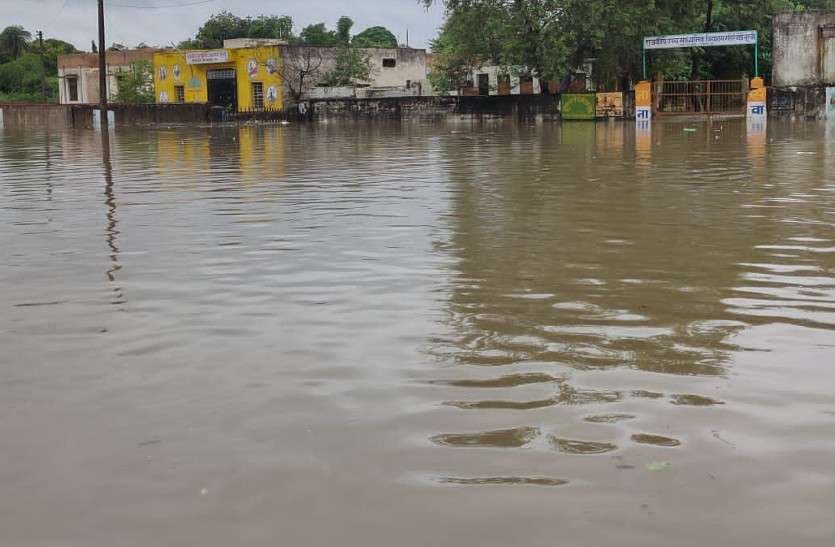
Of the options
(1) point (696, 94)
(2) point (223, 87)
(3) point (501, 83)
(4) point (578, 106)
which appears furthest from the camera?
(2) point (223, 87)

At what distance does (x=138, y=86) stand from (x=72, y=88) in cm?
870

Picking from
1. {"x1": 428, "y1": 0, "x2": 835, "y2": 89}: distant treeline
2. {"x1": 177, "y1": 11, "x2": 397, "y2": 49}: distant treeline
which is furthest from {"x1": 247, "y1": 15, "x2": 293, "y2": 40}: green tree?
{"x1": 428, "y1": 0, "x2": 835, "y2": 89}: distant treeline

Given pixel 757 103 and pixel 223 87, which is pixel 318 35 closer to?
pixel 223 87

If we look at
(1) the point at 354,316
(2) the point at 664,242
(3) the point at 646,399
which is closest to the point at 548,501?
(3) the point at 646,399

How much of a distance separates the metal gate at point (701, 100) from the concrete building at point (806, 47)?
1.68 metres

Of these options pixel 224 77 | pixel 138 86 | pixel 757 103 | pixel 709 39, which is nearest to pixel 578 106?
pixel 709 39

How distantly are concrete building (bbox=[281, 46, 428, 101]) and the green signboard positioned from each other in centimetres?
1562

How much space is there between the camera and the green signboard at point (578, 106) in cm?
3825

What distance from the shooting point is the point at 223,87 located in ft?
199

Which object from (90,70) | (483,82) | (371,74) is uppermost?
(90,70)

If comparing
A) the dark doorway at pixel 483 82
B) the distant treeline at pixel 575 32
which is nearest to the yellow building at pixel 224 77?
the dark doorway at pixel 483 82

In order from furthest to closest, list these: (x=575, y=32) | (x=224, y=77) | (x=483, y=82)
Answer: (x=224, y=77)
(x=483, y=82)
(x=575, y=32)

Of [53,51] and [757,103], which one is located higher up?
[53,51]

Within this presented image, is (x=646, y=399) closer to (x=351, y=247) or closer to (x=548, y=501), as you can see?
(x=548, y=501)
